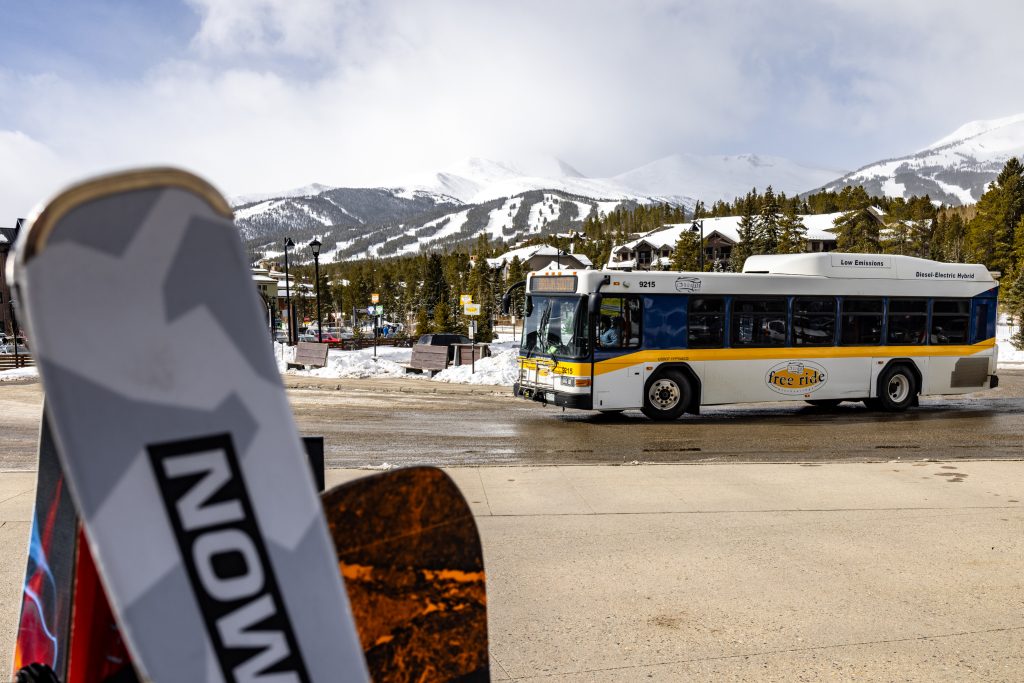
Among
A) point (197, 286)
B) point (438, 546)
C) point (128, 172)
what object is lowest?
point (438, 546)

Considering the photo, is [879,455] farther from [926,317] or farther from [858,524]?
[926,317]

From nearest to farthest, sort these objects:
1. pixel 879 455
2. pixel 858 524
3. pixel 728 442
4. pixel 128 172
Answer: pixel 128 172 → pixel 858 524 → pixel 879 455 → pixel 728 442

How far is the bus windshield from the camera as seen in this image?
43.2 ft

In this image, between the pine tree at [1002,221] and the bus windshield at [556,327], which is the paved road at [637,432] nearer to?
the bus windshield at [556,327]

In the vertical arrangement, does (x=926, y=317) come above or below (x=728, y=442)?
above

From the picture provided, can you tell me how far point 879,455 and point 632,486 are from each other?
470 cm

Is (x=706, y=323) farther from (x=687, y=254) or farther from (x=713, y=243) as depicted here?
(x=713, y=243)

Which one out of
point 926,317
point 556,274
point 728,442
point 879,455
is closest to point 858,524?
point 879,455

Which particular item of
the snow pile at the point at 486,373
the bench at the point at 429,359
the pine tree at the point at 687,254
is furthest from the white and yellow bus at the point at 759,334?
the pine tree at the point at 687,254

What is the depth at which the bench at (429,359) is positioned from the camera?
22.6 m

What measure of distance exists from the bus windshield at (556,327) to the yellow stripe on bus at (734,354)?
0.22 m

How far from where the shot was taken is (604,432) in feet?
40.5

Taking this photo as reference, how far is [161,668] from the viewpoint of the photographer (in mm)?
A: 1214

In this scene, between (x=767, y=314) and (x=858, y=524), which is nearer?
(x=858, y=524)
